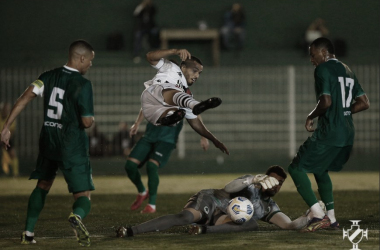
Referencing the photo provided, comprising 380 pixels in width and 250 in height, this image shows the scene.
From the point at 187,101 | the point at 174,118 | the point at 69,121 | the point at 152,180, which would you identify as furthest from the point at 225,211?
the point at 152,180

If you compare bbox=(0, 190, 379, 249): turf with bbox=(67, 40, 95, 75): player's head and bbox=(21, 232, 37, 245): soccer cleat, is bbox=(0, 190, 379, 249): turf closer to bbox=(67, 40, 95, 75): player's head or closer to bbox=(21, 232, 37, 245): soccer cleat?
bbox=(21, 232, 37, 245): soccer cleat

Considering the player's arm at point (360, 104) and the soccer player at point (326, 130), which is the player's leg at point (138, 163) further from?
the player's arm at point (360, 104)

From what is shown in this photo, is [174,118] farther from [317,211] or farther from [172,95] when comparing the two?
[317,211]

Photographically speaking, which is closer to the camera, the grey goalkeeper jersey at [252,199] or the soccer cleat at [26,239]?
the soccer cleat at [26,239]

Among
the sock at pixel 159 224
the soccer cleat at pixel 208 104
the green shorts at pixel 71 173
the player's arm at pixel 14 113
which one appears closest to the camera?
the player's arm at pixel 14 113

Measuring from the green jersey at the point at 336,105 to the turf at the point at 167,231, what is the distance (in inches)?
42.6

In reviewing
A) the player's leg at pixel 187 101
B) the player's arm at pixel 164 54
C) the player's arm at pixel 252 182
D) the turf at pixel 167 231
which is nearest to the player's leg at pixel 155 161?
the turf at pixel 167 231

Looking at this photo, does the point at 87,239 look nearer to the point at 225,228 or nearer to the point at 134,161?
the point at 225,228

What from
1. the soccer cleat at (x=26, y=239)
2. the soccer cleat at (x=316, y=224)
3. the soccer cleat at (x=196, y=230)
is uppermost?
the soccer cleat at (x=316, y=224)

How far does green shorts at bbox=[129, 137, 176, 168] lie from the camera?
1173 centimetres

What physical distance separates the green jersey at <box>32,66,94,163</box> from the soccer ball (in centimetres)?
179

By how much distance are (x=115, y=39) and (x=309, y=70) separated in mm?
7575

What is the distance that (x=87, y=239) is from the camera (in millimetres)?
7316

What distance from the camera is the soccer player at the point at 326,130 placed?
855 centimetres
